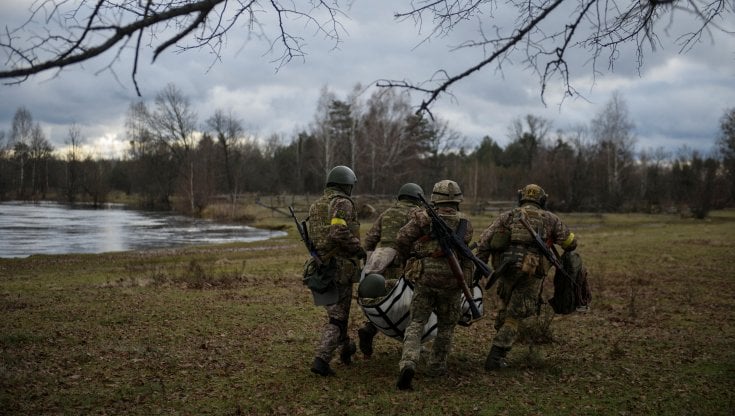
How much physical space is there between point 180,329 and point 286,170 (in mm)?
87216

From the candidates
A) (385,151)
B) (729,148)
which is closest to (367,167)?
(385,151)

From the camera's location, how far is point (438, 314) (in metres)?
6.65

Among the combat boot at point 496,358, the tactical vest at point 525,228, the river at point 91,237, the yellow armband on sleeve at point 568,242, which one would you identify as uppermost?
the tactical vest at point 525,228

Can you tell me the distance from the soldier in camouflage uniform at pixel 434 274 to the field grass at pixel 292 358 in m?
0.51

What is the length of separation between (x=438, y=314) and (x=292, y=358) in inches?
83.2

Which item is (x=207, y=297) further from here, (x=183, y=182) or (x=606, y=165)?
(x=606, y=165)

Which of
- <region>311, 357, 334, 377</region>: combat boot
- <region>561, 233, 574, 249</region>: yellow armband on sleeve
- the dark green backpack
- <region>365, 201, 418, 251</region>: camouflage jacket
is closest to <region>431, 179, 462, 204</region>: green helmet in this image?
<region>365, 201, 418, 251</region>: camouflage jacket

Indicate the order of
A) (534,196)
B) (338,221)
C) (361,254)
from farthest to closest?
(534,196) < (361,254) < (338,221)

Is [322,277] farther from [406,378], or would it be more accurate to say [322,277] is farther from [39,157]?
[39,157]

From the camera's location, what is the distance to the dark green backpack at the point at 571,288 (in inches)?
291

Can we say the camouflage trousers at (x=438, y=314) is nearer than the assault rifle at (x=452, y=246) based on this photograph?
No

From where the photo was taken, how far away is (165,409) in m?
5.43

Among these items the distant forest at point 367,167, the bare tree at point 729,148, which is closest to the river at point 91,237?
the distant forest at point 367,167

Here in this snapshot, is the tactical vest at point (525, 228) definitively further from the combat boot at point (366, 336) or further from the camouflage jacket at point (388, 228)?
the combat boot at point (366, 336)
